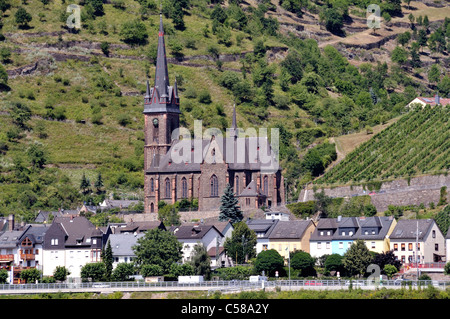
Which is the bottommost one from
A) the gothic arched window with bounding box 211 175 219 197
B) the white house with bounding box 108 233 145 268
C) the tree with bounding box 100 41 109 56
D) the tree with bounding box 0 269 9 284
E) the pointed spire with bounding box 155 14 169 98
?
the tree with bounding box 0 269 9 284

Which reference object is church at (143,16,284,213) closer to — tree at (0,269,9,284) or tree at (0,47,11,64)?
tree at (0,269,9,284)

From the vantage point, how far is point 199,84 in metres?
174

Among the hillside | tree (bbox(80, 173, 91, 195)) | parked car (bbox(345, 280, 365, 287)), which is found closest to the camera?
parked car (bbox(345, 280, 365, 287))

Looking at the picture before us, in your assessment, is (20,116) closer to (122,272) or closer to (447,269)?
(122,272)

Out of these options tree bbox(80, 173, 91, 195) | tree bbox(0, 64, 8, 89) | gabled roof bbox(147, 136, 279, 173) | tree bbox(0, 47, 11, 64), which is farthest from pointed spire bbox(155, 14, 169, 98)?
tree bbox(0, 47, 11, 64)

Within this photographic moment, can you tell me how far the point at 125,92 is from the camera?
167125 mm

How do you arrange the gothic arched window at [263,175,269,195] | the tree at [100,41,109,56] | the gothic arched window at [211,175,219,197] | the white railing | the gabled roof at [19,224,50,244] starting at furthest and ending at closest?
1. the tree at [100,41,109,56]
2. the gothic arched window at [263,175,269,195]
3. the gothic arched window at [211,175,219,197]
4. the gabled roof at [19,224,50,244]
5. the white railing

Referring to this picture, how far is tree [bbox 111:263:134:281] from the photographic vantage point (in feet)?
298

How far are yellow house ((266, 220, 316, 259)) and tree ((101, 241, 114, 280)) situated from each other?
1453 cm

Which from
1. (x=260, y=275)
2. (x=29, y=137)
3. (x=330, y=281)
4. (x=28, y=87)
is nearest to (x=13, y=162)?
(x=29, y=137)

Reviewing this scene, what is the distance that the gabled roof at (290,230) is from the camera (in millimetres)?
100688

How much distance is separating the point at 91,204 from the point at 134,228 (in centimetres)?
3019

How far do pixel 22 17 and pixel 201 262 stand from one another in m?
95.7
